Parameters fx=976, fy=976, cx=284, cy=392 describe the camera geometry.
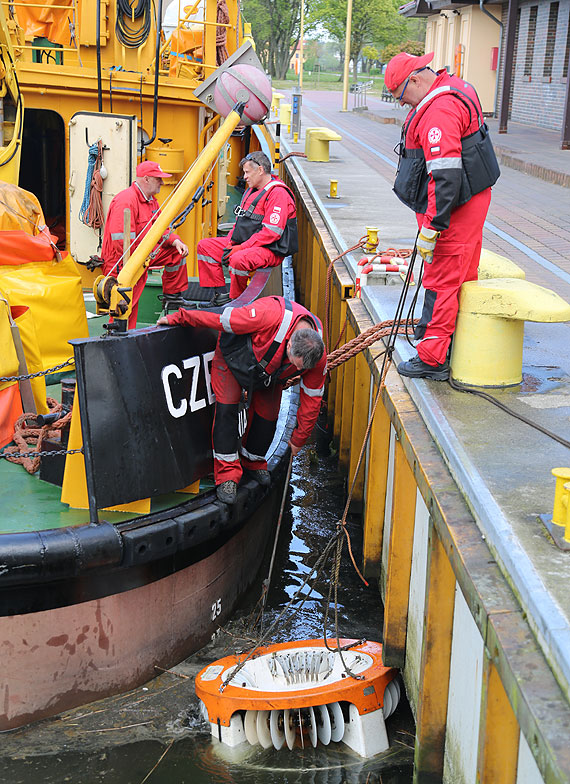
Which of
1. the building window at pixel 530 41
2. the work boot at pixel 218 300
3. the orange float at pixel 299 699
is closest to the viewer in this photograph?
the orange float at pixel 299 699

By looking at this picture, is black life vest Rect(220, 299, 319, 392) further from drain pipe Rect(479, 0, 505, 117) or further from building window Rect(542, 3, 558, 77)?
drain pipe Rect(479, 0, 505, 117)

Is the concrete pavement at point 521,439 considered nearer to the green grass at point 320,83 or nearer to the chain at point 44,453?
the chain at point 44,453

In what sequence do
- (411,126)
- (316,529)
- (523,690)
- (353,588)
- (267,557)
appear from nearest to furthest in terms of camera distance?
(523,690), (411,126), (353,588), (267,557), (316,529)

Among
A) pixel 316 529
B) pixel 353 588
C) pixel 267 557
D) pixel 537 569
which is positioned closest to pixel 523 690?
pixel 537 569

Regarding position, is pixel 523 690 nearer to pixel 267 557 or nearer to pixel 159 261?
pixel 267 557

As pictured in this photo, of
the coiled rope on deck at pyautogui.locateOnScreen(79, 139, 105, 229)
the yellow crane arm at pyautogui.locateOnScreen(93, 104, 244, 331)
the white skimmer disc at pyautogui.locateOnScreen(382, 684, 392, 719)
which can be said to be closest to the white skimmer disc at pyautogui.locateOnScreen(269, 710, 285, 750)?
the white skimmer disc at pyautogui.locateOnScreen(382, 684, 392, 719)

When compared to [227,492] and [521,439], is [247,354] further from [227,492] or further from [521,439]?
[521,439]

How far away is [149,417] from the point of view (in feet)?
16.3

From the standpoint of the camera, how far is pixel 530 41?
26922 millimetres

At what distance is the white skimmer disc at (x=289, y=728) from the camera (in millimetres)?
4554

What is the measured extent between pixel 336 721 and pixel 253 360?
1877 millimetres

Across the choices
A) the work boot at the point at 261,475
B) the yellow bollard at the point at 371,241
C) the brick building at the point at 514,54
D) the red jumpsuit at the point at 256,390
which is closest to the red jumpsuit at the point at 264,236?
the yellow bollard at the point at 371,241

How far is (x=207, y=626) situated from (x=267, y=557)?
140cm

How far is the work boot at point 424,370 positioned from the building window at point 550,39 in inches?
862
